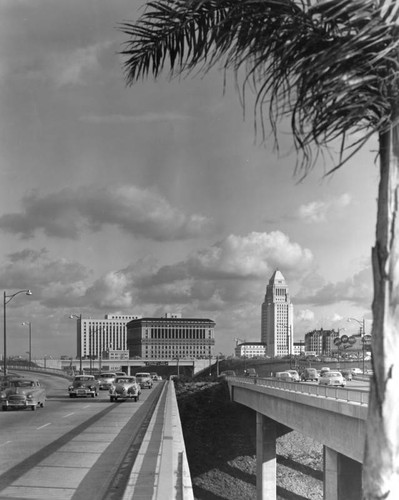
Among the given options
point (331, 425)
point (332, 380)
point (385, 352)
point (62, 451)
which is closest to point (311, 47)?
point (385, 352)

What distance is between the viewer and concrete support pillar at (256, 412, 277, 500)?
53.2 meters

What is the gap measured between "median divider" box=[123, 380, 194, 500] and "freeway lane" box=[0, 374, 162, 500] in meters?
0.69

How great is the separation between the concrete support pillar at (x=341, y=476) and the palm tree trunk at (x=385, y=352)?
98.9 feet

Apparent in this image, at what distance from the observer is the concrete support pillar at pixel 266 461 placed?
53.2m

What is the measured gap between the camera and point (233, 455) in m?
69.3

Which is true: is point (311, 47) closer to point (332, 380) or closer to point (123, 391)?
point (123, 391)

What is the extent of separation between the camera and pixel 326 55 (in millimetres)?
4234

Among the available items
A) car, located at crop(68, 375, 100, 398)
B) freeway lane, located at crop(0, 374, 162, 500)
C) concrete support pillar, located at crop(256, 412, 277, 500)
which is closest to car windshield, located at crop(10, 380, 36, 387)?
freeway lane, located at crop(0, 374, 162, 500)

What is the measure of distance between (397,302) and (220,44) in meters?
2.10

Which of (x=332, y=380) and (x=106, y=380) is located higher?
(x=332, y=380)

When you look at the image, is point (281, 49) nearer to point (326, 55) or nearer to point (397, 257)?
point (326, 55)

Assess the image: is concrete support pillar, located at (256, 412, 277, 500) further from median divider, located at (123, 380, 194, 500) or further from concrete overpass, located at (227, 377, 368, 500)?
median divider, located at (123, 380, 194, 500)

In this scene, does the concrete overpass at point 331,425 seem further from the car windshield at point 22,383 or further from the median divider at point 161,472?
the car windshield at point 22,383

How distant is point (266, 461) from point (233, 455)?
1433cm
